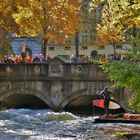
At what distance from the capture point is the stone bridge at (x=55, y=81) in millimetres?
38344

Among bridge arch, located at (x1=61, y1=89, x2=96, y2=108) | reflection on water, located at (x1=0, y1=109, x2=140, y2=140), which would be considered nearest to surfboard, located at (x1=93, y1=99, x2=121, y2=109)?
reflection on water, located at (x1=0, y1=109, x2=140, y2=140)

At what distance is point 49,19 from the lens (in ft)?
147

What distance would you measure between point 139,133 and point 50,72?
14668 millimetres

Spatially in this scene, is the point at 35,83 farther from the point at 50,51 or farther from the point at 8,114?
the point at 50,51

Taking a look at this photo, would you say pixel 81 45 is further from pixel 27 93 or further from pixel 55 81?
pixel 55 81

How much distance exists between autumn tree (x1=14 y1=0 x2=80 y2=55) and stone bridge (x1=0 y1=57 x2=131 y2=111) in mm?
3018

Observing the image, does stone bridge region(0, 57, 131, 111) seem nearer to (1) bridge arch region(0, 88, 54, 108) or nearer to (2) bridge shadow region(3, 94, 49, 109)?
(1) bridge arch region(0, 88, 54, 108)

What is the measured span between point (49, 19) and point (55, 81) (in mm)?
7547

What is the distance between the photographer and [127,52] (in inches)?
841

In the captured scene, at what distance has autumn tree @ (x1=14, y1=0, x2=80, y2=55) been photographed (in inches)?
1553

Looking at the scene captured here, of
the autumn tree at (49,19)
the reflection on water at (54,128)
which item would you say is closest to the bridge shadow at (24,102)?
the autumn tree at (49,19)

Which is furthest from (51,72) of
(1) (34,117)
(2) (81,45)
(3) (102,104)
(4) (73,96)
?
(2) (81,45)

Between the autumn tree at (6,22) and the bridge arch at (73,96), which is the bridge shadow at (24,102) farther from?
the autumn tree at (6,22)

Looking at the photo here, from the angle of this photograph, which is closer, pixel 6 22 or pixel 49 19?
pixel 6 22
